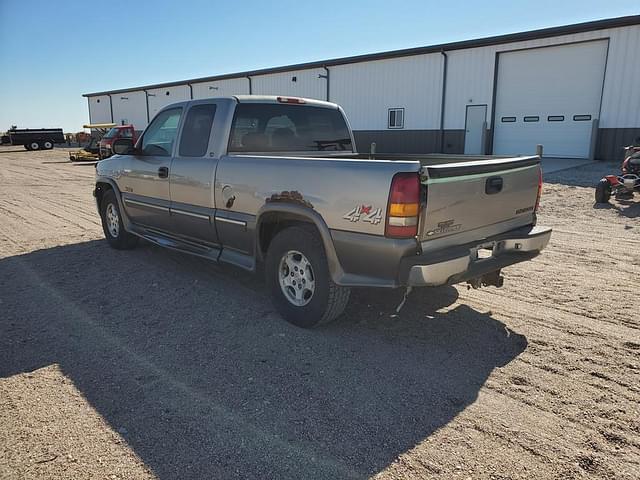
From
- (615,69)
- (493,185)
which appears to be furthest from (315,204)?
(615,69)

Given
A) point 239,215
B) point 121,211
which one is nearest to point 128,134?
point 121,211

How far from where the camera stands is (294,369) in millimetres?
3564

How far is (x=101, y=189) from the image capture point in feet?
24.1

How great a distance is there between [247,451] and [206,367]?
106 cm

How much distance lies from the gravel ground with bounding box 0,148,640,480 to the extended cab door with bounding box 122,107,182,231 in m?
0.77

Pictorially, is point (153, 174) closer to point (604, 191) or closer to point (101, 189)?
point (101, 189)

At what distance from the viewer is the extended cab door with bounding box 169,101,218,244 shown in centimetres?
500

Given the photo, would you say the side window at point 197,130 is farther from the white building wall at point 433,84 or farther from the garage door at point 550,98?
the garage door at point 550,98

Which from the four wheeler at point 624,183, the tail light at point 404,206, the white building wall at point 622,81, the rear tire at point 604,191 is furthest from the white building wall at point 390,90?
the tail light at point 404,206

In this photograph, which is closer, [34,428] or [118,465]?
[118,465]

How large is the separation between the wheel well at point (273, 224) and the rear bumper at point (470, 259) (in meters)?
1.04

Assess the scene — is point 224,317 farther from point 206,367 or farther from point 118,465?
point 118,465

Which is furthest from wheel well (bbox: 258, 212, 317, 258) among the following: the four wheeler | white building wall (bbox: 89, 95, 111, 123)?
white building wall (bbox: 89, 95, 111, 123)

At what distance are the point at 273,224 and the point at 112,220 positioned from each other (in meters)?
3.75
